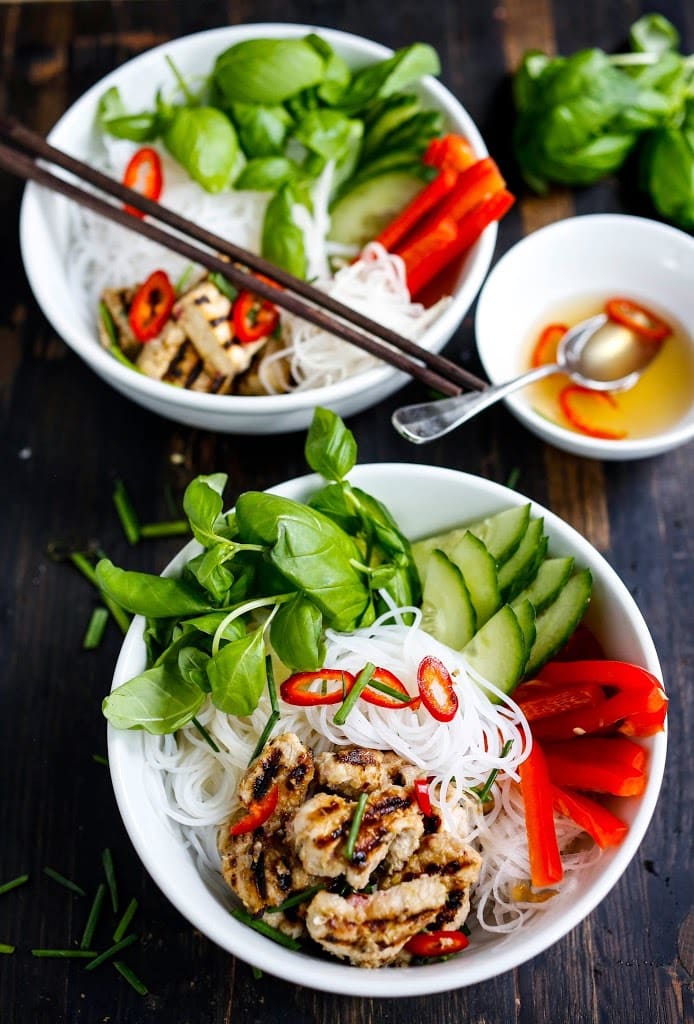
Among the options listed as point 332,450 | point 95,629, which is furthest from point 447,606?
point 95,629

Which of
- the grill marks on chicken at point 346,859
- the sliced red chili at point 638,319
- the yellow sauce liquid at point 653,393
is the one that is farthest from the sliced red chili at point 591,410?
the grill marks on chicken at point 346,859

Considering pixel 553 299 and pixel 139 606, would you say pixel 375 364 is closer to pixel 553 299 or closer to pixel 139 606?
pixel 553 299

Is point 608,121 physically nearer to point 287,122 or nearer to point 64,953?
point 287,122

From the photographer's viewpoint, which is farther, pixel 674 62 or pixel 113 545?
pixel 674 62

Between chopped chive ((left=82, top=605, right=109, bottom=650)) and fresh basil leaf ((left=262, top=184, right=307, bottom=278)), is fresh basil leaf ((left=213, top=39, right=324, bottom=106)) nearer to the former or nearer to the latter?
fresh basil leaf ((left=262, top=184, right=307, bottom=278))

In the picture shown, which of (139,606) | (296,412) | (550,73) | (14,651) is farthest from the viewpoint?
(550,73)

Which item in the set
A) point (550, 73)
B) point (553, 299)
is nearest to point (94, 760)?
point (553, 299)
